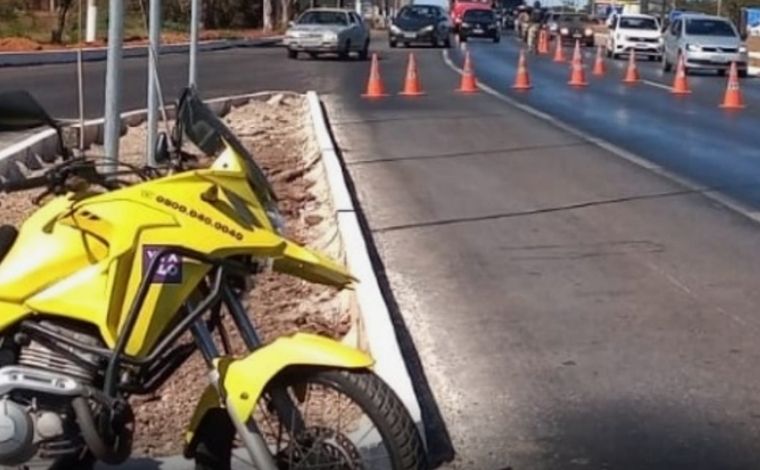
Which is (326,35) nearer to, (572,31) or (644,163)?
(572,31)

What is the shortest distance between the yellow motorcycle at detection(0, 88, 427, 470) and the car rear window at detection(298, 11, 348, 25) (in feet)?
144

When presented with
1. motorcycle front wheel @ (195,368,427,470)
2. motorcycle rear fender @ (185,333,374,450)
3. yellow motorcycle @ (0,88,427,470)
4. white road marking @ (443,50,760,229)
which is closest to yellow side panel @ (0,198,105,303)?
yellow motorcycle @ (0,88,427,470)

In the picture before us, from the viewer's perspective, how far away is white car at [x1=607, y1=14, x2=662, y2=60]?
181 ft

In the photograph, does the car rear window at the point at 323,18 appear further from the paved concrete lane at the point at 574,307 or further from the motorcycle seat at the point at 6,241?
the motorcycle seat at the point at 6,241

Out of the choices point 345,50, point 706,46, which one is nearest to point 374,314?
point 706,46

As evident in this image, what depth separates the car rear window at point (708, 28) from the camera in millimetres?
45469

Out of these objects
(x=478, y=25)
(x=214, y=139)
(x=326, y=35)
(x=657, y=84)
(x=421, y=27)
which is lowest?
(x=478, y=25)

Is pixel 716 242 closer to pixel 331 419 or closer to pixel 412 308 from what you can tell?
pixel 412 308

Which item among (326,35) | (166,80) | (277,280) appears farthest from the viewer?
(326,35)

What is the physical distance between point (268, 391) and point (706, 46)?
41296 mm

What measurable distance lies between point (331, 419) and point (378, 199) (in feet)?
32.0

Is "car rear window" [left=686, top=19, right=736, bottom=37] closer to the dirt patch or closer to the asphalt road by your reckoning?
the asphalt road

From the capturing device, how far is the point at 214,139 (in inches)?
217

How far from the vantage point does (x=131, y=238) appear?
495cm
